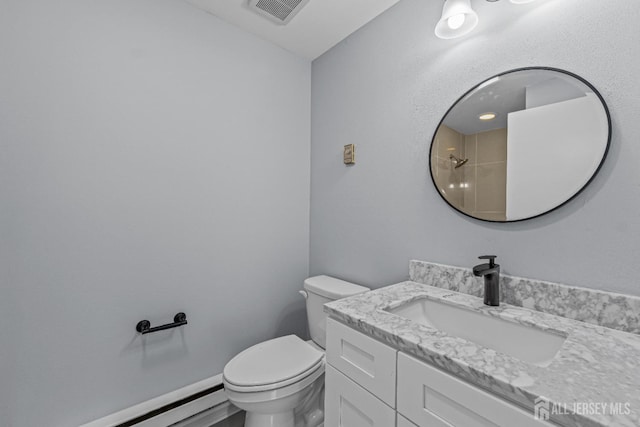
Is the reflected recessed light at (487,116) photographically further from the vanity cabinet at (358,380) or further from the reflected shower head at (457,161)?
the vanity cabinet at (358,380)

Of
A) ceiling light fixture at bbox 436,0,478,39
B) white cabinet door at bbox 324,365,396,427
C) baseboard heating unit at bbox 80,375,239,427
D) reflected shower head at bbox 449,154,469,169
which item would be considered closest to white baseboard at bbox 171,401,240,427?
baseboard heating unit at bbox 80,375,239,427

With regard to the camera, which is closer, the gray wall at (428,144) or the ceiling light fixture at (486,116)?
the gray wall at (428,144)

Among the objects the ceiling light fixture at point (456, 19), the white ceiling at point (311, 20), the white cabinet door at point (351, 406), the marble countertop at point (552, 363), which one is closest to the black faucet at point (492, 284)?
the marble countertop at point (552, 363)

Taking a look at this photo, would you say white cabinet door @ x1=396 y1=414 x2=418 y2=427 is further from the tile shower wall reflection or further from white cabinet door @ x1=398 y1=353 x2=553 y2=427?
the tile shower wall reflection

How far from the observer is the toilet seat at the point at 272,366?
1137 mm

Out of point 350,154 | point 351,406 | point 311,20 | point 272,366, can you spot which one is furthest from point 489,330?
point 311,20

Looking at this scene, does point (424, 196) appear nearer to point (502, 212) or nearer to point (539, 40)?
point (502, 212)

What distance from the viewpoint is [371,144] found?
5.08 feet

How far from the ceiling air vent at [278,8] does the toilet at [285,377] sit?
161 centimetres

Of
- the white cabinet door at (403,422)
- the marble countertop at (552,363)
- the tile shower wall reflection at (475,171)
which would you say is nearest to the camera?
the marble countertop at (552,363)

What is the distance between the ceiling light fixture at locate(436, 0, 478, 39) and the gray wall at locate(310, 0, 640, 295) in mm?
73

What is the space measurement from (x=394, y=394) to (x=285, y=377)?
625 millimetres

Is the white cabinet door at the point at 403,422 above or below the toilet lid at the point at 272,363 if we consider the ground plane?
above

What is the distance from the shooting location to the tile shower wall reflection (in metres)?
1.04
